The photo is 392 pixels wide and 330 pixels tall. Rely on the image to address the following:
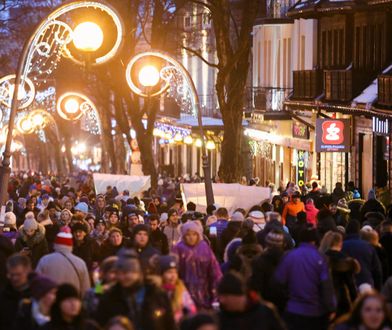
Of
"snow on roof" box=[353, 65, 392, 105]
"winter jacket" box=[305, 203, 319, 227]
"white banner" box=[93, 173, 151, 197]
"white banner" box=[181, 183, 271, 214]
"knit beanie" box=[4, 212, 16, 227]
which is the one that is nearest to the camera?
"knit beanie" box=[4, 212, 16, 227]

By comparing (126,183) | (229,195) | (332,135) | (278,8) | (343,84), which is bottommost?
(229,195)

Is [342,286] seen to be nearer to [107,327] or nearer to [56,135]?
[107,327]

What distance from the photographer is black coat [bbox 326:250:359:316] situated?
574 inches

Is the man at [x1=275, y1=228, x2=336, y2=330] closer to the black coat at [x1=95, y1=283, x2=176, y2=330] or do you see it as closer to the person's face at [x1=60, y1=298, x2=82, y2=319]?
the black coat at [x1=95, y1=283, x2=176, y2=330]

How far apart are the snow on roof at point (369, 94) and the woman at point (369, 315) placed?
2429cm

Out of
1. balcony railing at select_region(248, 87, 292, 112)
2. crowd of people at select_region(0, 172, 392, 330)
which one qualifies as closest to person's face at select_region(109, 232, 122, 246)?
crowd of people at select_region(0, 172, 392, 330)

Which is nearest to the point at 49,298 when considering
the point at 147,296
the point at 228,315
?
the point at 147,296

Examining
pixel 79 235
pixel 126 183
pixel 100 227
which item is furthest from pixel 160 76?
pixel 79 235

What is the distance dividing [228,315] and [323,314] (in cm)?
357

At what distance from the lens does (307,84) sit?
1688 inches

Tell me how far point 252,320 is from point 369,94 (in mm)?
26761

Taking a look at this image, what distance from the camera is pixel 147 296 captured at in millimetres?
10930

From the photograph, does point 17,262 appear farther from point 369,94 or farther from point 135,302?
point 369,94

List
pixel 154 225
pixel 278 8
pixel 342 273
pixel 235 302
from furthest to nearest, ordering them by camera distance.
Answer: pixel 278 8
pixel 154 225
pixel 342 273
pixel 235 302
